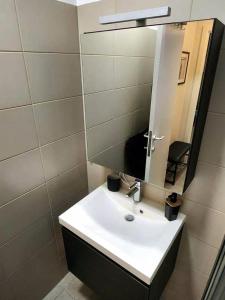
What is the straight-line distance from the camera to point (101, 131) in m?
1.22

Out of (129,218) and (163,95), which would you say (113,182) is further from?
(163,95)

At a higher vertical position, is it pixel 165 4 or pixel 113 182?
pixel 165 4

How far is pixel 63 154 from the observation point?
119cm

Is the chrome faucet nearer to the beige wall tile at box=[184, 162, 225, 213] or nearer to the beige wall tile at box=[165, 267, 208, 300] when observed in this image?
the beige wall tile at box=[184, 162, 225, 213]

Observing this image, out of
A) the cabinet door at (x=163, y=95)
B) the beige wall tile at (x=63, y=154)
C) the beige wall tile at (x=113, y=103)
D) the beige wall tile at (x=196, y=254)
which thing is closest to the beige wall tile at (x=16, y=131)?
the beige wall tile at (x=63, y=154)

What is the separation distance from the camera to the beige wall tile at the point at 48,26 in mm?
844

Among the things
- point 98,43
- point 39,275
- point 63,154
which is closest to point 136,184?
point 63,154

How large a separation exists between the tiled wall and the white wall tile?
0.18 ft

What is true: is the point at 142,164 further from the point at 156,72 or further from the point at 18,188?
the point at 18,188

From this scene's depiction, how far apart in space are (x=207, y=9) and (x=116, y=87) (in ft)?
1.67

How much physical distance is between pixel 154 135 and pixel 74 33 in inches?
27.2

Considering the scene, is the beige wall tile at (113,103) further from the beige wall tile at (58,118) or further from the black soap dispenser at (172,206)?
the black soap dispenser at (172,206)

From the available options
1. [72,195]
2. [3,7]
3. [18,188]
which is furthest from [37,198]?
[3,7]

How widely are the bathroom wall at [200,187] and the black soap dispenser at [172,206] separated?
6 centimetres
